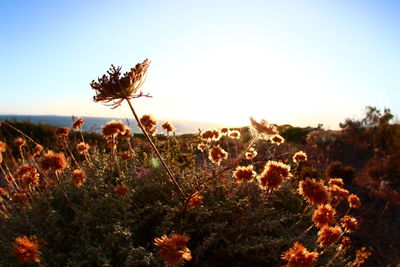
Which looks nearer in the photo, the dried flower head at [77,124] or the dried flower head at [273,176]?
the dried flower head at [273,176]

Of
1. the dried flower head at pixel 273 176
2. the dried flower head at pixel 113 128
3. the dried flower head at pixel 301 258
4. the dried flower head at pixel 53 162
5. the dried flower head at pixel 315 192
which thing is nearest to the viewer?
the dried flower head at pixel 301 258

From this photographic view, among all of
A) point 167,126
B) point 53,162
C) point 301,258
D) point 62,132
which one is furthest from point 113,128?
point 301,258

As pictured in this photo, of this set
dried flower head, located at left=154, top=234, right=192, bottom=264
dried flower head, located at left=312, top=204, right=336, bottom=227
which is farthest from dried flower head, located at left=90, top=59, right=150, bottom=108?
dried flower head, located at left=312, top=204, right=336, bottom=227

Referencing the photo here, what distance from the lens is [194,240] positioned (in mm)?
2979

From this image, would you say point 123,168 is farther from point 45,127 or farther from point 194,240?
point 45,127

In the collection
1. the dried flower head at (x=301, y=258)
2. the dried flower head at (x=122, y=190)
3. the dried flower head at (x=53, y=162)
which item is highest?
the dried flower head at (x=53, y=162)

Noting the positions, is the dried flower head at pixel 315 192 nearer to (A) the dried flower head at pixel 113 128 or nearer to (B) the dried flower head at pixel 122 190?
(B) the dried flower head at pixel 122 190

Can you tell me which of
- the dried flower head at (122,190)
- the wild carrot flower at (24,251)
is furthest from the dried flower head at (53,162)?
the wild carrot flower at (24,251)

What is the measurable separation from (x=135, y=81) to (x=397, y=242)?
462 cm

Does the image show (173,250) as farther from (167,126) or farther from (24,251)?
(167,126)

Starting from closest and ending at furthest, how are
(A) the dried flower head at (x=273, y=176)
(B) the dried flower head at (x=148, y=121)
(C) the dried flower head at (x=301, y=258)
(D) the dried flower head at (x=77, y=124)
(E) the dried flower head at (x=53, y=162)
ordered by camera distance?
(C) the dried flower head at (x=301, y=258), (A) the dried flower head at (x=273, y=176), (E) the dried flower head at (x=53, y=162), (B) the dried flower head at (x=148, y=121), (D) the dried flower head at (x=77, y=124)

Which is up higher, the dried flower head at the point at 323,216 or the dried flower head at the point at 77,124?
the dried flower head at the point at 77,124

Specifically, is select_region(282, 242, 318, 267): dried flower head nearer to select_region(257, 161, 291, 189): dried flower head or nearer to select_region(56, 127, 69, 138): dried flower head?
select_region(257, 161, 291, 189): dried flower head

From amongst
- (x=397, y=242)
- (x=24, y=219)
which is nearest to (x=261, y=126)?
(x=24, y=219)
